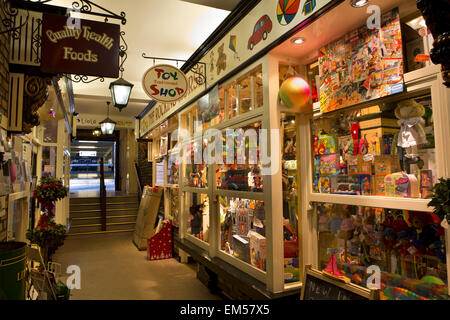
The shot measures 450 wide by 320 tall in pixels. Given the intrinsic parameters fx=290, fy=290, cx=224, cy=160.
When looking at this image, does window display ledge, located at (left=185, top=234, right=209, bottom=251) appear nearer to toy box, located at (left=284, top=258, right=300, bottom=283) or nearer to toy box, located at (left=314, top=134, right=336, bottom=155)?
toy box, located at (left=284, top=258, right=300, bottom=283)

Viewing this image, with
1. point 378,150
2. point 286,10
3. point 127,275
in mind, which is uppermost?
point 286,10

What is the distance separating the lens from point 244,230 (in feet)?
11.0

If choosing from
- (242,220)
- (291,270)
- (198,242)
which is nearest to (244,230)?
(242,220)

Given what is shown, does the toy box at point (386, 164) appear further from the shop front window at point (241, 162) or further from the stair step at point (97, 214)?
the stair step at point (97, 214)

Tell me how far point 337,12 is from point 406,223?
152cm

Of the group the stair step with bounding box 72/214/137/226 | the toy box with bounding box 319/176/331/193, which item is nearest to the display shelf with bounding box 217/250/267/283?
the toy box with bounding box 319/176/331/193

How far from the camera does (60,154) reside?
674 centimetres

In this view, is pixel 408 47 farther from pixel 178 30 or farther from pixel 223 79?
pixel 178 30

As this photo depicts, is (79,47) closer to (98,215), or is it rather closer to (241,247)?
(241,247)

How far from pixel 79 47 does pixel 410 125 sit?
9.25 ft

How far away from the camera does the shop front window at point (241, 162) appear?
10.0 ft

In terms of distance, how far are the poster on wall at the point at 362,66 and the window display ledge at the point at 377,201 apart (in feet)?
2.33

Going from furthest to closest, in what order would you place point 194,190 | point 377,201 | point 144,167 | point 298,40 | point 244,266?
point 144,167, point 194,190, point 244,266, point 298,40, point 377,201

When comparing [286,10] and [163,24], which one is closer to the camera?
[286,10]
